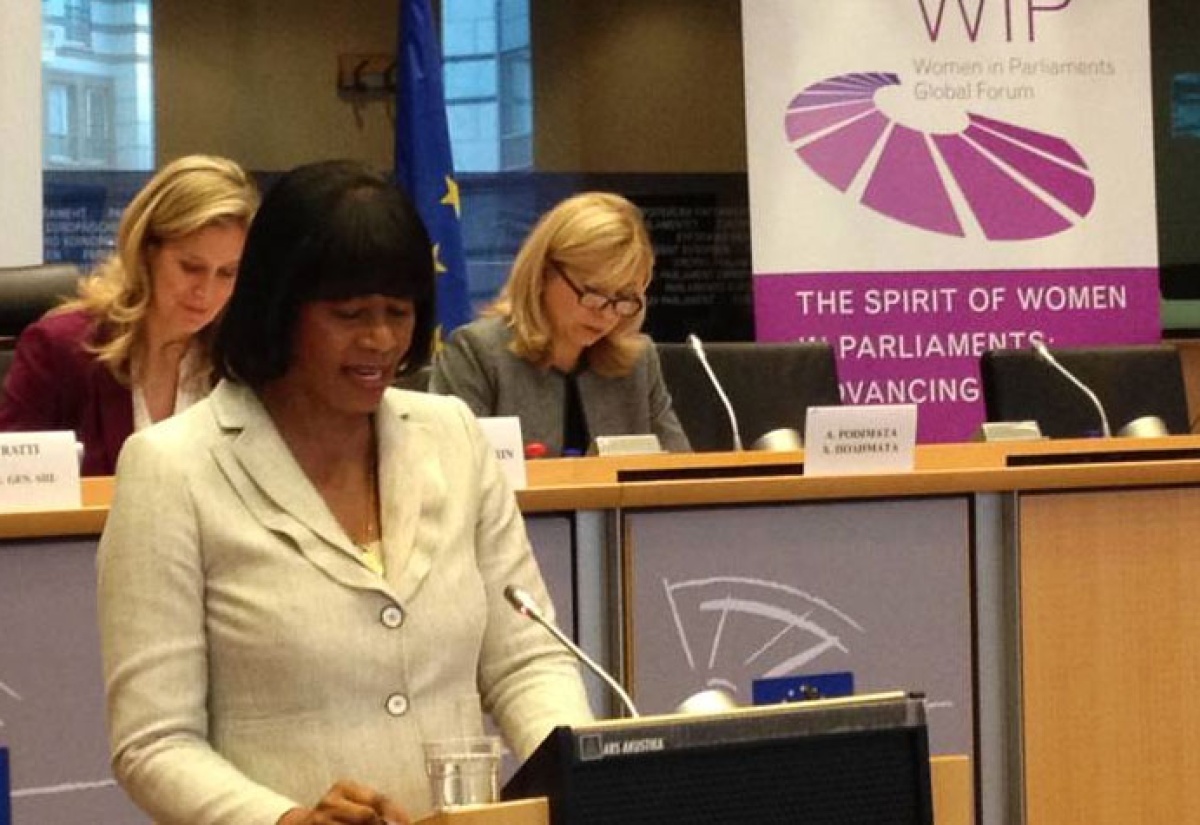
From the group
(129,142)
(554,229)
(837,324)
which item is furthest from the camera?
(129,142)

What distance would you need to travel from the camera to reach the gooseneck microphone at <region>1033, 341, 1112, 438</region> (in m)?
4.64

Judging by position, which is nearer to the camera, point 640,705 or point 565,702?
point 565,702

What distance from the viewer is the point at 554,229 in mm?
4285

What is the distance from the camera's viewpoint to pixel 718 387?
4512 mm

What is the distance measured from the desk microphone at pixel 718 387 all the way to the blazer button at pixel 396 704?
8.04 feet

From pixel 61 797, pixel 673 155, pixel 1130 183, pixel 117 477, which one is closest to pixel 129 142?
pixel 673 155

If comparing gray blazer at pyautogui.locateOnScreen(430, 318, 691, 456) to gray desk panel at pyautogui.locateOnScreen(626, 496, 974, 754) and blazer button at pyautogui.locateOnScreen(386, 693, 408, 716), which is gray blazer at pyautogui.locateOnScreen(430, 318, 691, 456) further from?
blazer button at pyautogui.locateOnScreen(386, 693, 408, 716)

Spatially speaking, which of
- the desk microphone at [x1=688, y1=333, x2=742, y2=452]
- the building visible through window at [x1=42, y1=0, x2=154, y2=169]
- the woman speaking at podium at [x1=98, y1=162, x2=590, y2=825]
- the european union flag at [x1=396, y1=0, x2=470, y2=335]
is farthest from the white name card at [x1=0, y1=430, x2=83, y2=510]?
the building visible through window at [x1=42, y1=0, x2=154, y2=169]

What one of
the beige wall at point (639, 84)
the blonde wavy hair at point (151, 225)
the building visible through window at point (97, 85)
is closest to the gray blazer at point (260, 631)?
the blonde wavy hair at point (151, 225)

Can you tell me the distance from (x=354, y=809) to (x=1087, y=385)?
352 centimetres

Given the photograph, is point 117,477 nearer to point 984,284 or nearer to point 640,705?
point 640,705

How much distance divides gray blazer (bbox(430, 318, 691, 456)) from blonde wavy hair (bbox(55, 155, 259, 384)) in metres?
0.86

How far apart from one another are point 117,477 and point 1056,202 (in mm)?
4629

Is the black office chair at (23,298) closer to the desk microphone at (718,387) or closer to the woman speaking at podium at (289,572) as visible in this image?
the desk microphone at (718,387)
